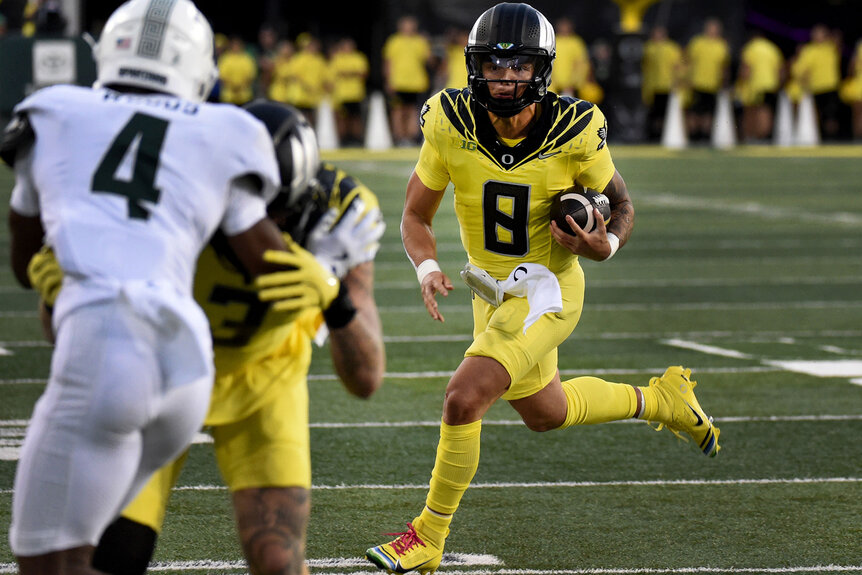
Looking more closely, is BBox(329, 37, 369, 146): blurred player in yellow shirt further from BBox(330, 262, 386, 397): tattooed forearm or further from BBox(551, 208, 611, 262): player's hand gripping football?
BBox(330, 262, 386, 397): tattooed forearm

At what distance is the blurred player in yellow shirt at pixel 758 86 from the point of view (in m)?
23.8

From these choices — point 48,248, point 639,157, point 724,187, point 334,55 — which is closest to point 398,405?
point 48,248

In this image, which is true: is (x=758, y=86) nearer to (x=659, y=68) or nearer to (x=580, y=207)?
(x=659, y=68)

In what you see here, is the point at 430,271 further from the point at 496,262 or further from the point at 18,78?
the point at 18,78

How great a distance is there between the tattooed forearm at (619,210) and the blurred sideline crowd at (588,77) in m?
17.4

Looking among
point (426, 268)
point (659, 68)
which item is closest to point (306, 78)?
point (659, 68)

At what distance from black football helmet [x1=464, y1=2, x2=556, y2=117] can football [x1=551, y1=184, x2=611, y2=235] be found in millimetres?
329

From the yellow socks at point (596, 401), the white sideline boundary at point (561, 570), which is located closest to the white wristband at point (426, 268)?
the yellow socks at point (596, 401)

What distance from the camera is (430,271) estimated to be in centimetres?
467

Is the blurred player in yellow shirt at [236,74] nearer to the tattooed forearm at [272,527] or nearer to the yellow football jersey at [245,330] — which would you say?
the yellow football jersey at [245,330]

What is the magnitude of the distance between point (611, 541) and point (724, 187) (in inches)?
536

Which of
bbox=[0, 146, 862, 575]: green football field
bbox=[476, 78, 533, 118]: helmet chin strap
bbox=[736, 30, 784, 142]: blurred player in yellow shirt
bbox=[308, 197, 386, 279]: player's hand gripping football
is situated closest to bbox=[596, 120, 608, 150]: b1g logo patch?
bbox=[476, 78, 533, 118]: helmet chin strap

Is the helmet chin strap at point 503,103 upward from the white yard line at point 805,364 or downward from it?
upward

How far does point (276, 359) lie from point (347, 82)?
21203 millimetres
